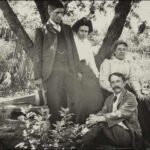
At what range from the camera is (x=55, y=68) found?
5.01 meters

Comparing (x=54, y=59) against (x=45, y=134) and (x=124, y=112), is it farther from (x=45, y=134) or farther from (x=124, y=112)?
(x=124, y=112)

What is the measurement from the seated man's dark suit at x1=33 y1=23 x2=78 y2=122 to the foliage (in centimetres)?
25

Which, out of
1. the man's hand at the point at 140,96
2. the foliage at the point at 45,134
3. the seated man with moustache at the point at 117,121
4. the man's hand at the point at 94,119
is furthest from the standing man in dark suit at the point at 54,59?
the man's hand at the point at 140,96

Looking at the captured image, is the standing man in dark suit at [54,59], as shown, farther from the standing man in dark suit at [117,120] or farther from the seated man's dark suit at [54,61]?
the standing man in dark suit at [117,120]

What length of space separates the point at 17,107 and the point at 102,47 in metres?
1.32

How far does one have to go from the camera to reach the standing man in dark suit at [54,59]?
4.98 metres

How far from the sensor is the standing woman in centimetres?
500

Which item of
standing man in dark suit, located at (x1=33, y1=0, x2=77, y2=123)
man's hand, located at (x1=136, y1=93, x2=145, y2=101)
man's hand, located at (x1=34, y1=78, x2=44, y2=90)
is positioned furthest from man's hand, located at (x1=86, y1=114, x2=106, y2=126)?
man's hand, located at (x1=34, y1=78, x2=44, y2=90)

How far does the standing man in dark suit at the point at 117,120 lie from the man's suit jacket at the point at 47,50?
60cm

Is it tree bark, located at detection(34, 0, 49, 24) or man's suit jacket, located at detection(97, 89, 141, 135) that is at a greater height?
tree bark, located at detection(34, 0, 49, 24)

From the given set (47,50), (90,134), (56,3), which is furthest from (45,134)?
(56,3)

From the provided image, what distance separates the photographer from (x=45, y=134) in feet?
15.7

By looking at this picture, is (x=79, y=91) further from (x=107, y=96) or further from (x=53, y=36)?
(x=53, y=36)

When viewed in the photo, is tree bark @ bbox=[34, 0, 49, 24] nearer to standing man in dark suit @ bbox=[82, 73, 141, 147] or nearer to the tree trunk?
the tree trunk
